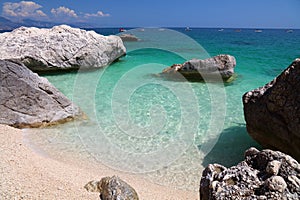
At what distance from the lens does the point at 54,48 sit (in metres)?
14.1

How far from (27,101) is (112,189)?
461 centimetres

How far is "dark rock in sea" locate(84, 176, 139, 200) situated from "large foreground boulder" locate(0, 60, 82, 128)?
3.70 metres

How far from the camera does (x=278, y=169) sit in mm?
2414

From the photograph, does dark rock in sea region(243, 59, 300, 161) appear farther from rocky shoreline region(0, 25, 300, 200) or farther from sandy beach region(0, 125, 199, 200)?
sandy beach region(0, 125, 199, 200)

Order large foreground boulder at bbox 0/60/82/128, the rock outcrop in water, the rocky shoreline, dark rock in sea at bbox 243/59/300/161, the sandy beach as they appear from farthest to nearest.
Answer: the rock outcrop in water, large foreground boulder at bbox 0/60/82/128, dark rock in sea at bbox 243/59/300/161, the sandy beach, the rocky shoreline

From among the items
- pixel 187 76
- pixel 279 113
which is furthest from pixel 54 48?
pixel 279 113

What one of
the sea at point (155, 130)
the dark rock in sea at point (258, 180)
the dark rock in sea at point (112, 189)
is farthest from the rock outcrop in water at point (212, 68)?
the dark rock in sea at point (258, 180)

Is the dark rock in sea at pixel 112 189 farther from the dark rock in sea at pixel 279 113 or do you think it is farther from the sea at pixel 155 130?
the dark rock in sea at pixel 279 113

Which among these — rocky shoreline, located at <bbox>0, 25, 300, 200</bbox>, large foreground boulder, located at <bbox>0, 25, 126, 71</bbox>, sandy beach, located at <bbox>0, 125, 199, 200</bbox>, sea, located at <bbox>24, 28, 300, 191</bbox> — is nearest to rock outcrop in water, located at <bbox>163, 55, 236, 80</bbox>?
rocky shoreline, located at <bbox>0, 25, 300, 200</bbox>

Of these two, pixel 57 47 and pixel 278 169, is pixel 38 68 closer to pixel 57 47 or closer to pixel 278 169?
pixel 57 47

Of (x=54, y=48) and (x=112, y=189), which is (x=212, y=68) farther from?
(x=112, y=189)

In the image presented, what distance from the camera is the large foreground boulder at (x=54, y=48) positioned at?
13.7 meters

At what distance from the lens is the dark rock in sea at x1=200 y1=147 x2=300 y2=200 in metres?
2.21

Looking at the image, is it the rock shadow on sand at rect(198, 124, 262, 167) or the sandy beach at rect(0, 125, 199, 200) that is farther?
the rock shadow on sand at rect(198, 124, 262, 167)
